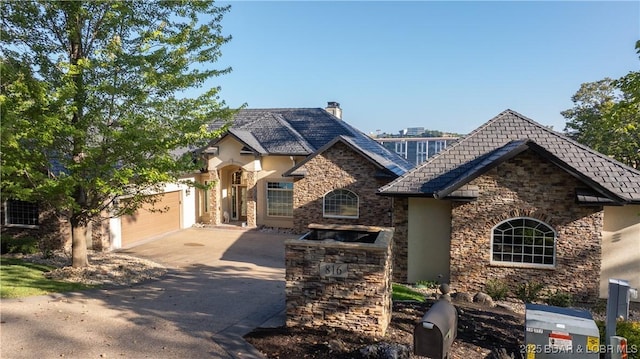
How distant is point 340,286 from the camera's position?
8.20m

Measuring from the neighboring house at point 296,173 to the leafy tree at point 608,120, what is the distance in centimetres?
955

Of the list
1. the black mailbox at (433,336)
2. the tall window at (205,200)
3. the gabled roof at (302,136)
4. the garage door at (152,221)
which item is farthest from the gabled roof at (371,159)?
the black mailbox at (433,336)

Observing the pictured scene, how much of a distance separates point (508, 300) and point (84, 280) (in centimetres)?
1224

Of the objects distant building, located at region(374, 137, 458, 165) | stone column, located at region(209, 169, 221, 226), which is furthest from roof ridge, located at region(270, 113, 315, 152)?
distant building, located at region(374, 137, 458, 165)

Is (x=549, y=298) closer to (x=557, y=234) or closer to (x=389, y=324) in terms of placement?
(x=557, y=234)

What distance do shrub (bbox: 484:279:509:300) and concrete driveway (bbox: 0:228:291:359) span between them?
5989mm

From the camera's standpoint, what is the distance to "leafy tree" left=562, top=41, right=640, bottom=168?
314 inches

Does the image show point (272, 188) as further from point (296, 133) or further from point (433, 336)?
point (433, 336)

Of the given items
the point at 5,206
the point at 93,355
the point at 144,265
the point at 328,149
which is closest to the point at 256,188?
the point at 328,149

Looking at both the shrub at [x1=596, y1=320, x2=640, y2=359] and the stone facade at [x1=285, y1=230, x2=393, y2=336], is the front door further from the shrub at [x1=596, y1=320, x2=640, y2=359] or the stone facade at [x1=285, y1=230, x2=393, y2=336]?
the shrub at [x1=596, y1=320, x2=640, y2=359]

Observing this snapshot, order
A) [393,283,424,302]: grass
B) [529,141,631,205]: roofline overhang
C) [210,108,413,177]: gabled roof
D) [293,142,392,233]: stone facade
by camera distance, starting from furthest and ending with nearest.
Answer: [210,108,413,177]: gabled roof, [293,142,392,233]: stone facade, [393,283,424,302]: grass, [529,141,631,205]: roofline overhang

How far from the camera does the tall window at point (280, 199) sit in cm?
2323

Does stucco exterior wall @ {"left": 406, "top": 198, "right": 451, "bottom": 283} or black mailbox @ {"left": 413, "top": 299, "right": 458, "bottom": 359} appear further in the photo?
stucco exterior wall @ {"left": 406, "top": 198, "right": 451, "bottom": 283}

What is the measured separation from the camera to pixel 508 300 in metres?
12.1
